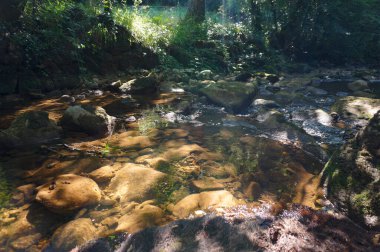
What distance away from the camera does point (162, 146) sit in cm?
508

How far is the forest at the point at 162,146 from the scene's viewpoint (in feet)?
9.54

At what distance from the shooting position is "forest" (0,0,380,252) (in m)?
2.91

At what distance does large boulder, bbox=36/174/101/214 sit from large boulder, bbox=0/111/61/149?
4.87 ft

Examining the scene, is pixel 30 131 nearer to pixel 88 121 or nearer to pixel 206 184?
pixel 88 121

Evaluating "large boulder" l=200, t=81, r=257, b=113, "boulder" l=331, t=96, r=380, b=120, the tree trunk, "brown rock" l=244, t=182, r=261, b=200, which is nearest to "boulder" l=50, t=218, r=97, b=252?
"brown rock" l=244, t=182, r=261, b=200

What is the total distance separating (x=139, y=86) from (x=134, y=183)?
186 inches

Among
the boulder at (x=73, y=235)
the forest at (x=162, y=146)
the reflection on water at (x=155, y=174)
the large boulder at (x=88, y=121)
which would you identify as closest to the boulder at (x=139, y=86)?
the forest at (x=162, y=146)

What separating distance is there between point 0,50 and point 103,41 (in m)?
2.78

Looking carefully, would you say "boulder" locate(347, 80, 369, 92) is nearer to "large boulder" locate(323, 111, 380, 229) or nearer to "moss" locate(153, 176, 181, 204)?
"large boulder" locate(323, 111, 380, 229)

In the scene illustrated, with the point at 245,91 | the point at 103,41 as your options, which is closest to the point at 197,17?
the point at 103,41

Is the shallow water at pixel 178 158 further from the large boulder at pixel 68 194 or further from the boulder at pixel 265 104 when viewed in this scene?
the boulder at pixel 265 104

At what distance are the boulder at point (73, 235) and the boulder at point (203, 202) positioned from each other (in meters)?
0.89

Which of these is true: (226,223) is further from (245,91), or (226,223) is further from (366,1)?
(366,1)

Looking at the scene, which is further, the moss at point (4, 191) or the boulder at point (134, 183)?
the boulder at point (134, 183)
